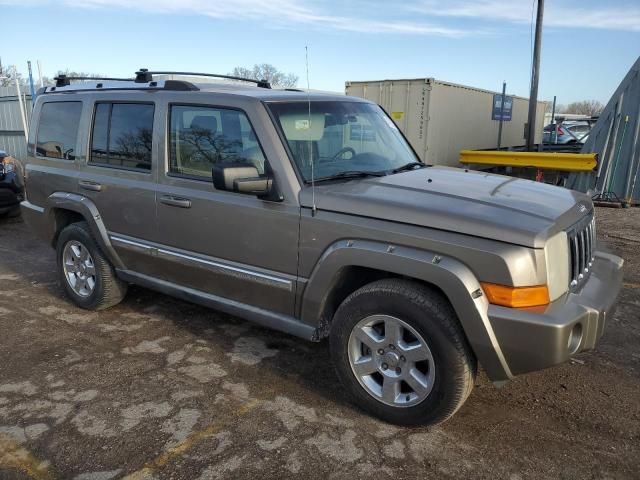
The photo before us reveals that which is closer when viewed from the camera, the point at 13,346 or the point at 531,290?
the point at 531,290

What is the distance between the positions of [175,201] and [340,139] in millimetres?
1271

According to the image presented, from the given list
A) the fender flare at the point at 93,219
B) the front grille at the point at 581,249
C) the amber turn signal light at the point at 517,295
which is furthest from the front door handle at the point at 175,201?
the front grille at the point at 581,249

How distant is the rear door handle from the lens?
14.5ft

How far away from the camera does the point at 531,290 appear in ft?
8.41

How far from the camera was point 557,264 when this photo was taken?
268 cm

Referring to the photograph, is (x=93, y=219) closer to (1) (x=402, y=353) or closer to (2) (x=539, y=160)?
(1) (x=402, y=353)

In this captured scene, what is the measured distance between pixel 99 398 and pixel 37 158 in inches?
112

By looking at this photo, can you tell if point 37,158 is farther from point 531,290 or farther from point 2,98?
point 2,98

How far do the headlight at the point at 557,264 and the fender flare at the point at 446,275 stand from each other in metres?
0.34

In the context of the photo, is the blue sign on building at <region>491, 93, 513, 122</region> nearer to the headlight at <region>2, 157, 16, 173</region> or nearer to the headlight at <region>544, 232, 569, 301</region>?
the headlight at <region>2, 157, 16, 173</region>

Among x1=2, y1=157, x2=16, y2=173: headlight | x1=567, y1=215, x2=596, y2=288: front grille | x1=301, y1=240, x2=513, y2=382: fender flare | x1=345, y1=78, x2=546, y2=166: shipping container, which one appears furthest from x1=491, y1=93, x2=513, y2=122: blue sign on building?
x1=301, y1=240, x2=513, y2=382: fender flare

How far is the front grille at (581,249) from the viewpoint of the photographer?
291cm

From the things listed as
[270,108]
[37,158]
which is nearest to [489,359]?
[270,108]

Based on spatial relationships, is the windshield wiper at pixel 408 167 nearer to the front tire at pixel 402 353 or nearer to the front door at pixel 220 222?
the front door at pixel 220 222
